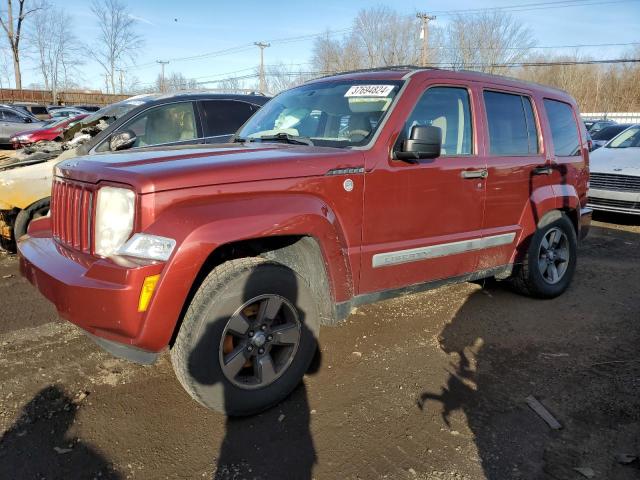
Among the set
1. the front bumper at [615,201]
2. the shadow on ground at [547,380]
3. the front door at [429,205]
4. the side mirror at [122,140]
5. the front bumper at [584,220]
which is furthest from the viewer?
the front bumper at [615,201]

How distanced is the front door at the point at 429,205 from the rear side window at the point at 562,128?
1294 mm

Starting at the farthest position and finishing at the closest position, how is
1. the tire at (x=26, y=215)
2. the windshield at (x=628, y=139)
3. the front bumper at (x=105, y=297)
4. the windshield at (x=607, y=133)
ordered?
the windshield at (x=607, y=133), the windshield at (x=628, y=139), the tire at (x=26, y=215), the front bumper at (x=105, y=297)

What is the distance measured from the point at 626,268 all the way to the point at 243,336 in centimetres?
528

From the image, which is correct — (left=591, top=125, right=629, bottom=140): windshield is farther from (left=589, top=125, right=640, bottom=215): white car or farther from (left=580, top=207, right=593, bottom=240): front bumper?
(left=580, top=207, right=593, bottom=240): front bumper

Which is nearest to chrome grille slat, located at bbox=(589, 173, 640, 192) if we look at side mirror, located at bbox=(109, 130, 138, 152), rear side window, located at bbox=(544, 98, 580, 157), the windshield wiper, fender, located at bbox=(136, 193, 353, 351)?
rear side window, located at bbox=(544, 98, 580, 157)

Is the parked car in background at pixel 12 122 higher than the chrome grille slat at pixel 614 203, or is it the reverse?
the parked car in background at pixel 12 122

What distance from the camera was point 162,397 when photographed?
9.96 feet

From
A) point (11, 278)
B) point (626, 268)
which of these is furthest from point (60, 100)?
point (626, 268)

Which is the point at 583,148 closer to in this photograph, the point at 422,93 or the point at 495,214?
the point at 495,214

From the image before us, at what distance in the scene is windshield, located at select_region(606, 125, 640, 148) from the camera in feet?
32.1

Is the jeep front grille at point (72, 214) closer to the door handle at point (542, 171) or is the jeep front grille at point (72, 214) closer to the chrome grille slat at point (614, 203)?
the door handle at point (542, 171)

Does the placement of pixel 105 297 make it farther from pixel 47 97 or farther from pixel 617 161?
pixel 47 97

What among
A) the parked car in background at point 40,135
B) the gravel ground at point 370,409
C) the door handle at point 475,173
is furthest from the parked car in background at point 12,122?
the door handle at point 475,173

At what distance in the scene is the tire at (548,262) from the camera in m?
4.57
